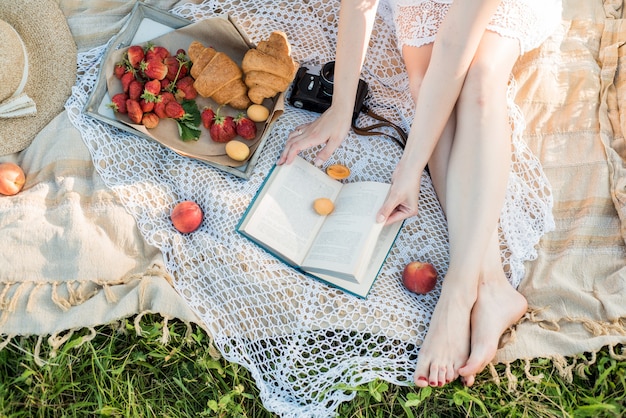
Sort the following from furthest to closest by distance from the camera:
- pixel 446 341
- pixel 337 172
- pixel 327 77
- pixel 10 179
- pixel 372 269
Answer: pixel 327 77
pixel 337 172
pixel 10 179
pixel 372 269
pixel 446 341

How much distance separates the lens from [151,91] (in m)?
2.15

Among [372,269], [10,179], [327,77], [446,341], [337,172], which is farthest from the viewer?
[327,77]

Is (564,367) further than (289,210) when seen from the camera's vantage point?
No

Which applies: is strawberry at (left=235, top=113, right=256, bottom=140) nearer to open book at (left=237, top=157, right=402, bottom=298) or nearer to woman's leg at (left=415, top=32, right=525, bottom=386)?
open book at (left=237, top=157, right=402, bottom=298)

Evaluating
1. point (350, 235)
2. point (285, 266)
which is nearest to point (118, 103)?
point (285, 266)

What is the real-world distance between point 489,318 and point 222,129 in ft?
3.70

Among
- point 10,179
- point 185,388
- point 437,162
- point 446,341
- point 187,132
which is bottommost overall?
point 185,388

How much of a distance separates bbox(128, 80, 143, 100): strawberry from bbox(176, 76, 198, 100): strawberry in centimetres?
14

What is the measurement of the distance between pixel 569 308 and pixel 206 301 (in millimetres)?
1207

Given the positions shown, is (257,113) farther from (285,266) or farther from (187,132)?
(285,266)

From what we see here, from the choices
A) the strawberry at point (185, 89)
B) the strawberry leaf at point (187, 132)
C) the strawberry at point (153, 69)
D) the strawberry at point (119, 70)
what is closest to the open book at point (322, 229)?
the strawberry leaf at point (187, 132)

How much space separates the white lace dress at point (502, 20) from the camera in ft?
6.60

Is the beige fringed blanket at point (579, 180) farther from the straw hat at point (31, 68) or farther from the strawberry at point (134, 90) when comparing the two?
the straw hat at point (31, 68)

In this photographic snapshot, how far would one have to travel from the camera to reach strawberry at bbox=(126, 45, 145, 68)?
2.19m
